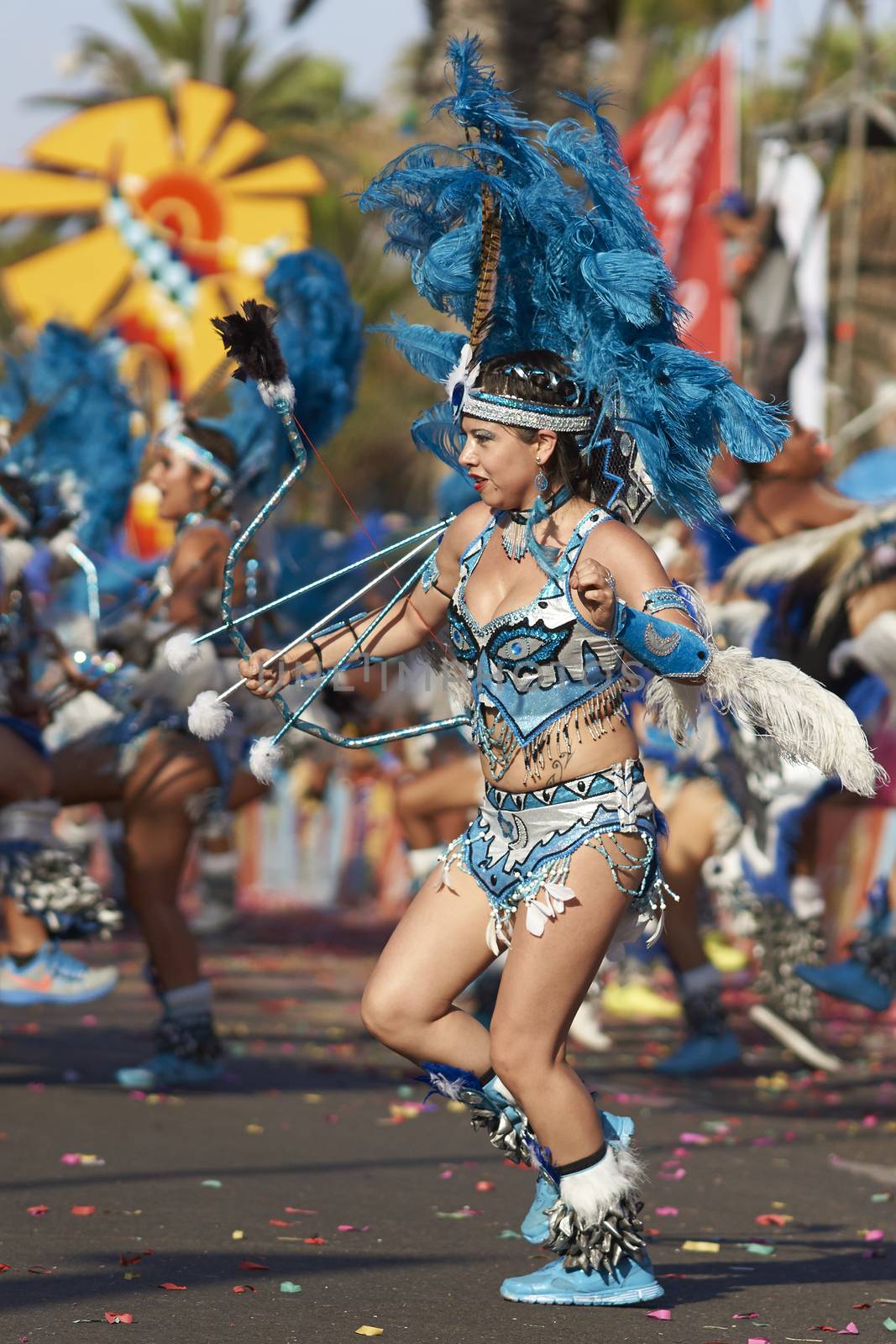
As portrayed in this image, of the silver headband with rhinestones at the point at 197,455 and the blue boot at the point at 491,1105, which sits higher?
the silver headband with rhinestones at the point at 197,455

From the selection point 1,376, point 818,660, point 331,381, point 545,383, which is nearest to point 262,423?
point 331,381

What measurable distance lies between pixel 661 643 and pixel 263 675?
3.04ft

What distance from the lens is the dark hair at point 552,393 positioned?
13.1ft

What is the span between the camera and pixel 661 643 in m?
3.64

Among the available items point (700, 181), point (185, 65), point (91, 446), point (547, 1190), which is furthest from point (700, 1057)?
point (185, 65)

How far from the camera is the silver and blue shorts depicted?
12.6 feet

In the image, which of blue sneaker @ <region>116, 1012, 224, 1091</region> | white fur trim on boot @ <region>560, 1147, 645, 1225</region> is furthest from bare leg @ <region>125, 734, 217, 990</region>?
white fur trim on boot @ <region>560, 1147, 645, 1225</region>

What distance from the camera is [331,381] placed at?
23.2 feet

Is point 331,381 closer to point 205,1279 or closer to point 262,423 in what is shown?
point 262,423

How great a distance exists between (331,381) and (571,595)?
3399 mm

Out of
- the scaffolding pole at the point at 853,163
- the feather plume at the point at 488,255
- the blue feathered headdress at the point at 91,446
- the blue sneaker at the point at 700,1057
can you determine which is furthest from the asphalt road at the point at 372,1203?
the scaffolding pole at the point at 853,163

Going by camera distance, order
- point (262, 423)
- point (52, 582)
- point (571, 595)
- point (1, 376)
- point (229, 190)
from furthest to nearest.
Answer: point (229, 190)
point (1, 376)
point (52, 582)
point (262, 423)
point (571, 595)

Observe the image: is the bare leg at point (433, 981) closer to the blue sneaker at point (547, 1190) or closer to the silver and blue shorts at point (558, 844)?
the silver and blue shorts at point (558, 844)

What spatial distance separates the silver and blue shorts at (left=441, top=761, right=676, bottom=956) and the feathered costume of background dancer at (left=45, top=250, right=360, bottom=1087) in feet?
9.09
